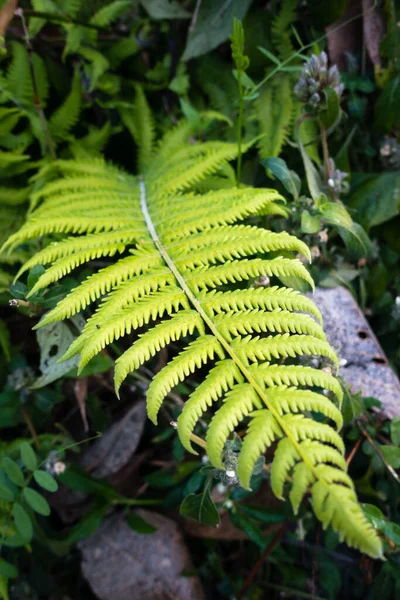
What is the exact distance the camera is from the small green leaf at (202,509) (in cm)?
147

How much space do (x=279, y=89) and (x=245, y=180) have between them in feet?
1.34

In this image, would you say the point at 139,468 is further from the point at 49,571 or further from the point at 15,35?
the point at 15,35

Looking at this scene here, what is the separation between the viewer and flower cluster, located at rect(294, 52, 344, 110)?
1817 millimetres

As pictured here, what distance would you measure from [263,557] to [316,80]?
73.1 inches

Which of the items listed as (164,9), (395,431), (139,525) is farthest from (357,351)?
(164,9)

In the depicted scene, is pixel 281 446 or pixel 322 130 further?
pixel 322 130

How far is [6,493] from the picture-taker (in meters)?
1.69

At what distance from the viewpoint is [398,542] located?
5.07 ft

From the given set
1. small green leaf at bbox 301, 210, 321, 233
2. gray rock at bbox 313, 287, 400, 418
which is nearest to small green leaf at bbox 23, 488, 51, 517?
gray rock at bbox 313, 287, 400, 418

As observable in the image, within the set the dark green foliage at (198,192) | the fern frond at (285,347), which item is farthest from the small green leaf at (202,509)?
the fern frond at (285,347)

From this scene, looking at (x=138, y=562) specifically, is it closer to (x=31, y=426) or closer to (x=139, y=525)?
(x=139, y=525)

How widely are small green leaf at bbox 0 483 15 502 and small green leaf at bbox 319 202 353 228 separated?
137 centimetres

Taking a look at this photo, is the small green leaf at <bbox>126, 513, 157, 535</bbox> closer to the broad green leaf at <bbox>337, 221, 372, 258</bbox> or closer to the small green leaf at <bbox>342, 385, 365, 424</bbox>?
the small green leaf at <bbox>342, 385, 365, 424</bbox>

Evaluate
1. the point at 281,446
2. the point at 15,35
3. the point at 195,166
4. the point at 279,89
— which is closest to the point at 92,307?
the point at 195,166
